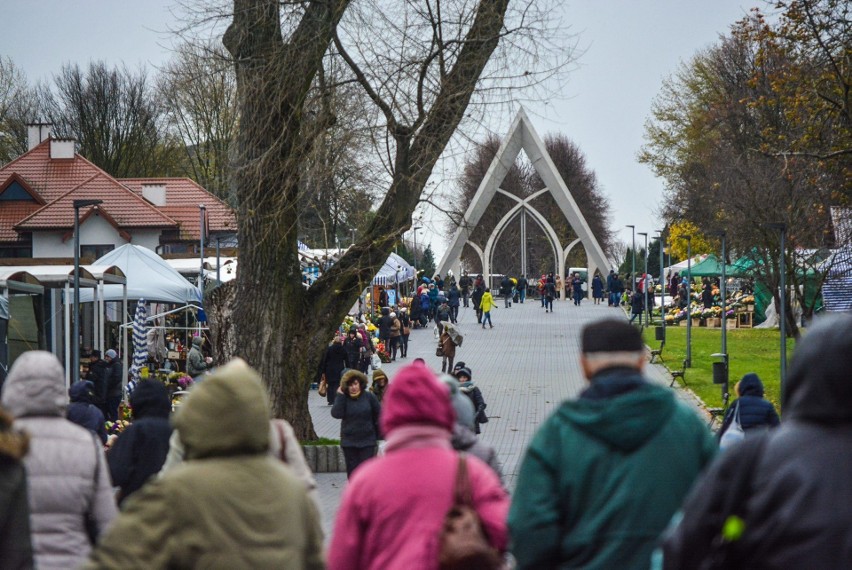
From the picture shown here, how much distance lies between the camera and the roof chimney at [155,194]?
57469 mm

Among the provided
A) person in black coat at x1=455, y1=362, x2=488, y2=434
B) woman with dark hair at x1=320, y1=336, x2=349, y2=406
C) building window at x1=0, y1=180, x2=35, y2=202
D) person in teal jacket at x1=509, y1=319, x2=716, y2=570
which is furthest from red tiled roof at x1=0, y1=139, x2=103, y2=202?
→ person in teal jacket at x1=509, y1=319, x2=716, y2=570

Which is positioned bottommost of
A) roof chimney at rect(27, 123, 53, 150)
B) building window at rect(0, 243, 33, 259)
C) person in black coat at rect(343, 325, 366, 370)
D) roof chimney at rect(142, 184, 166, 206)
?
person in black coat at rect(343, 325, 366, 370)

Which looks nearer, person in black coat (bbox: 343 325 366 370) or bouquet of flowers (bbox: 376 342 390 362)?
person in black coat (bbox: 343 325 366 370)

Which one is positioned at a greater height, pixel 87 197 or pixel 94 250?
pixel 87 197

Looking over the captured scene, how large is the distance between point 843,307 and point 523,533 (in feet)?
87.7

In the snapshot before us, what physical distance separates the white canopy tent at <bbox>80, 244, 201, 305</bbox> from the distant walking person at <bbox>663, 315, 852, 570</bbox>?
24450 mm

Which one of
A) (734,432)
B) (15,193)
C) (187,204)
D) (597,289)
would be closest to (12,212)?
(15,193)

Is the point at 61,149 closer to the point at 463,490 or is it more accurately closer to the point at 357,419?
the point at 357,419

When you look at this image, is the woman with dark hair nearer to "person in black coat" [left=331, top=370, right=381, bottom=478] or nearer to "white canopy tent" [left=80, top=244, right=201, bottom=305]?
"white canopy tent" [left=80, top=244, right=201, bottom=305]

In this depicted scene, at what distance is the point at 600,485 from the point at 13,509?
189 cm

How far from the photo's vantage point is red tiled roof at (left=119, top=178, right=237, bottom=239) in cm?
5547

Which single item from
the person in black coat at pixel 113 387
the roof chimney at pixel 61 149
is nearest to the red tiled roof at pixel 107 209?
the roof chimney at pixel 61 149

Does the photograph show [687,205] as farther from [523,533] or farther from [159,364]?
[523,533]

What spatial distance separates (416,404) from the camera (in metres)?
4.53
